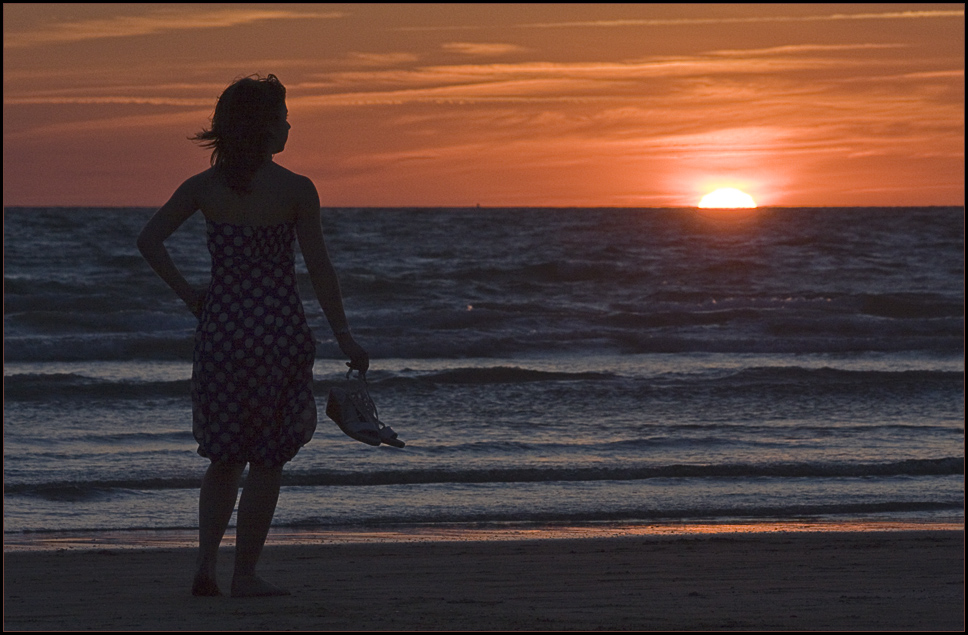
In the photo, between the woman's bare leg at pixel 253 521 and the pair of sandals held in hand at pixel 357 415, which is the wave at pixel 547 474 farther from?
the pair of sandals held in hand at pixel 357 415

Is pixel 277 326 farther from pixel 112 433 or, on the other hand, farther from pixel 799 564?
pixel 112 433

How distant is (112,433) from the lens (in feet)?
26.4

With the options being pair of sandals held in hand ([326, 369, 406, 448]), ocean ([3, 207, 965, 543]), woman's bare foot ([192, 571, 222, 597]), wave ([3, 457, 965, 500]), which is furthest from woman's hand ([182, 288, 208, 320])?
wave ([3, 457, 965, 500])

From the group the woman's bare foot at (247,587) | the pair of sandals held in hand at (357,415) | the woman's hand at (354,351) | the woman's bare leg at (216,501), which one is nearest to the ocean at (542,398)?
the woman's bare foot at (247,587)

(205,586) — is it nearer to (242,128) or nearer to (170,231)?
(170,231)

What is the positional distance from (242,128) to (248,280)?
1.46 ft

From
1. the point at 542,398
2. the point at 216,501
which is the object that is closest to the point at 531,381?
the point at 542,398

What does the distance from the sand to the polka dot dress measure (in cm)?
55

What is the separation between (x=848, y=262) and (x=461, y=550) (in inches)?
1006

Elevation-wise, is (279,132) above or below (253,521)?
above

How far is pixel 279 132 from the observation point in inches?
128

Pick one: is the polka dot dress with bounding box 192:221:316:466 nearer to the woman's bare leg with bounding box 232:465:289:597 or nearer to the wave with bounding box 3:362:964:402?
the woman's bare leg with bounding box 232:465:289:597

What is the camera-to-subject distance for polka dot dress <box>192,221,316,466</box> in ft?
10.5

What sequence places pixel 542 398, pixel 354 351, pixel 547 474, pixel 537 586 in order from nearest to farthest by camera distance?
pixel 354 351 < pixel 537 586 < pixel 547 474 < pixel 542 398
